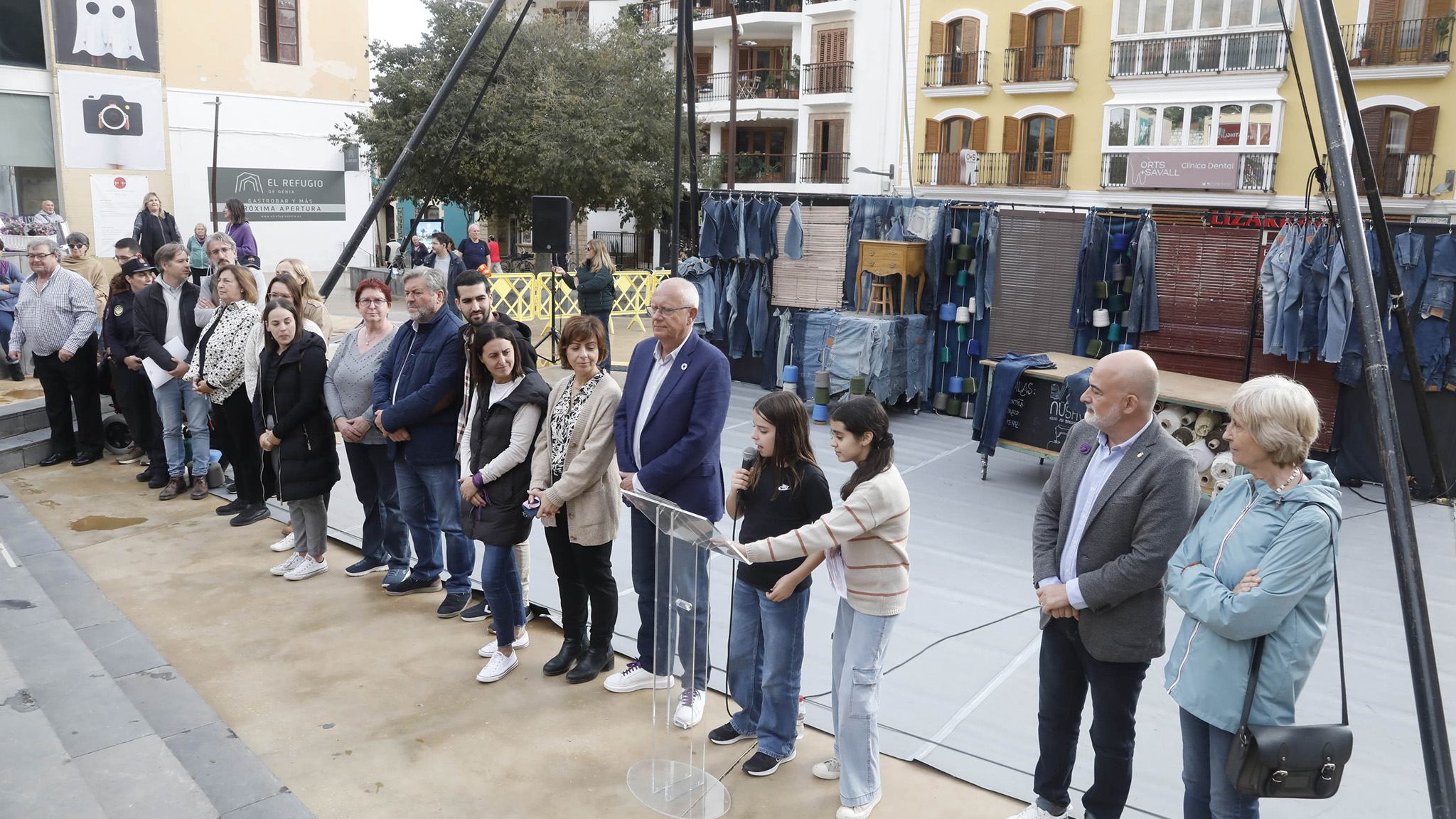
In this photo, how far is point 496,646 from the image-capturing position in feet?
15.2

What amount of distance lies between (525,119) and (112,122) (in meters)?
8.40

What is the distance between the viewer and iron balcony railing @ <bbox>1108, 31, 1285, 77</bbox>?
22.5 meters

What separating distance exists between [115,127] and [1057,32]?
2163 cm

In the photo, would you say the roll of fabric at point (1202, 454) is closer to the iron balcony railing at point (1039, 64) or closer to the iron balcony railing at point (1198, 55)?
the iron balcony railing at point (1198, 55)

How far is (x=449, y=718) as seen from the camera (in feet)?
13.4

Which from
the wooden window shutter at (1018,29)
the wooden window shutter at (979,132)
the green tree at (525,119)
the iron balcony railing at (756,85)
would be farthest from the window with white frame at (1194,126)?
the iron balcony railing at (756,85)

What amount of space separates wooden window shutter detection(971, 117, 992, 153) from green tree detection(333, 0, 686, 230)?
327 inches

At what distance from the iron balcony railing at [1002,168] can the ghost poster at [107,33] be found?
61.8ft

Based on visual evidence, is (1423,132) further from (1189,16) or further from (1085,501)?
(1085,501)

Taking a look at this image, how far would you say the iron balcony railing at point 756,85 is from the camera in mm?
32531

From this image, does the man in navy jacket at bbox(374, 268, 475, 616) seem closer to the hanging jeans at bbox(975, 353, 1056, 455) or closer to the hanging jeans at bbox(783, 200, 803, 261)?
the hanging jeans at bbox(975, 353, 1056, 455)

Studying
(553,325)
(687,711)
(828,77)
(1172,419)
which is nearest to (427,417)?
(687,711)

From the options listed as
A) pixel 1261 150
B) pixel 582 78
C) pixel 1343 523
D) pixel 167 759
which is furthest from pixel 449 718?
pixel 1261 150

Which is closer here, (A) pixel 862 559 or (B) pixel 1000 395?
(A) pixel 862 559
